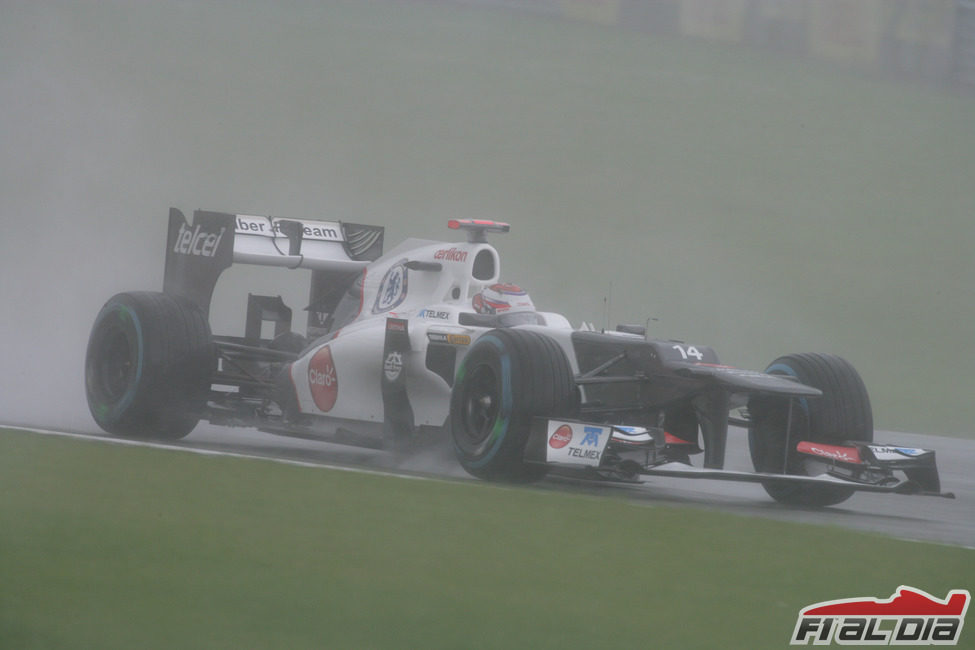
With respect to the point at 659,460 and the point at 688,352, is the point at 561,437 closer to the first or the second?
the point at 659,460

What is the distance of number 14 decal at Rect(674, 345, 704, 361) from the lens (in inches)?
332

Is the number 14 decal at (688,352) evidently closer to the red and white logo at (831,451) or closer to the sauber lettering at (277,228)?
the red and white logo at (831,451)

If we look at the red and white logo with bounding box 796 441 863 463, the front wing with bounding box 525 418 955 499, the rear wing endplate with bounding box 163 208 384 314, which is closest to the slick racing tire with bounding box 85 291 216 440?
the rear wing endplate with bounding box 163 208 384 314

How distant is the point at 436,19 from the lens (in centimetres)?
2520

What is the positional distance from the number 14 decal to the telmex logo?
3.55 m

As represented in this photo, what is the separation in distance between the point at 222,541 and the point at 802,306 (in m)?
13.3

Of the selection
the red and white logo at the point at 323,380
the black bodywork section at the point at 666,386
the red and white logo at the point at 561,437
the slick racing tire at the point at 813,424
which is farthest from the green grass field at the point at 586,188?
the red and white logo at the point at 561,437

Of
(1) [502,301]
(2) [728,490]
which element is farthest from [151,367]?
(2) [728,490]

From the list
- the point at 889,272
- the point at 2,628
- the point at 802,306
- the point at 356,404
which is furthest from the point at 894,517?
the point at 889,272

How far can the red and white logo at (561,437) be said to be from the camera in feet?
25.9

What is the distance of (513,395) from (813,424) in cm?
197

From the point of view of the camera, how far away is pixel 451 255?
10.1 meters

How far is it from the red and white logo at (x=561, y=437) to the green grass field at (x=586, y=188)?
7.64 meters

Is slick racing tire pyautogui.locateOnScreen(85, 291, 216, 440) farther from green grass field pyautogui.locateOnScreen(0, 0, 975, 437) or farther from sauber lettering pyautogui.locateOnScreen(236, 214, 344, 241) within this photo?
green grass field pyautogui.locateOnScreen(0, 0, 975, 437)
